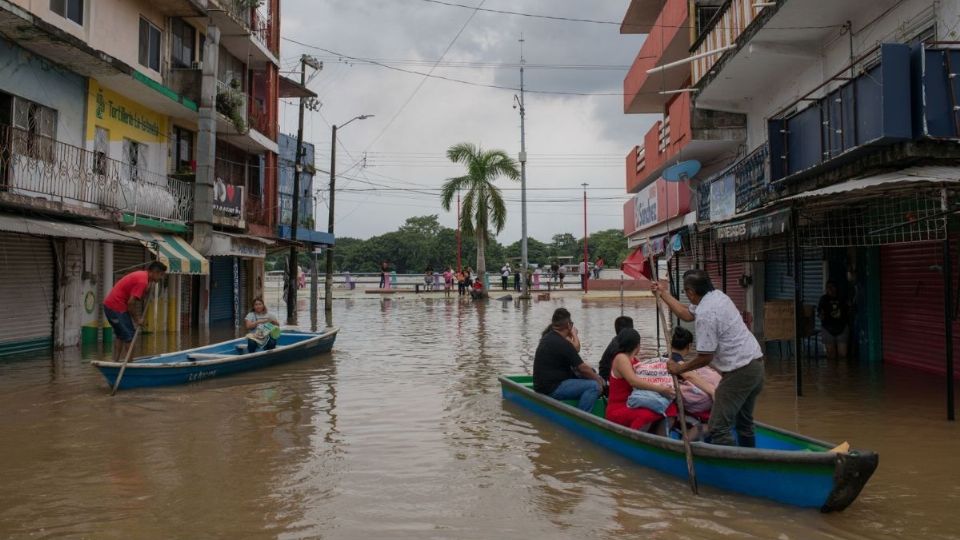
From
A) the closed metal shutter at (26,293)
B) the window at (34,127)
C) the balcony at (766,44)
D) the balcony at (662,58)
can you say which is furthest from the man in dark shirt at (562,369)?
the balcony at (662,58)

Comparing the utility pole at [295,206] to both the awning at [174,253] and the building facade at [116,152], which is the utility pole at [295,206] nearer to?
the building facade at [116,152]

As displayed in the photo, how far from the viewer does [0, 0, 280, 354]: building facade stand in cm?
1420

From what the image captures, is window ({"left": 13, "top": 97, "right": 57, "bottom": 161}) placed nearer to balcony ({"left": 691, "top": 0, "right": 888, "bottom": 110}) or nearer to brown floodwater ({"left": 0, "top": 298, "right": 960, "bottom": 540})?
brown floodwater ({"left": 0, "top": 298, "right": 960, "bottom": 540})

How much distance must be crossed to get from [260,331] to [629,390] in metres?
8.27

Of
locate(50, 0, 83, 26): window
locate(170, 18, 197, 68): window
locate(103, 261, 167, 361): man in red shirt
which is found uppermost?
locate(170, 18, 197, 68): window

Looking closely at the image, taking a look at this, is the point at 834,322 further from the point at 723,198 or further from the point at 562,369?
the point at 562,369

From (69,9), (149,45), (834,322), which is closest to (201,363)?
(69,9)

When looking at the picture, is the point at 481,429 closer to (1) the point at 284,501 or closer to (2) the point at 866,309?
(1) the point at 284,501

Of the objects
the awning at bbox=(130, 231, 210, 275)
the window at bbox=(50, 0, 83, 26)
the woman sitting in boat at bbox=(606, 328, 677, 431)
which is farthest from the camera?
the awning at bbox=(130, 231, 210, 275)

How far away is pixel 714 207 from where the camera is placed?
17.9 meters

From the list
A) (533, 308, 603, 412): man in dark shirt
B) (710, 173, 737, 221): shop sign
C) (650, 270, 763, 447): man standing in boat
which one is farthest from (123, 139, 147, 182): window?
(650, 270, 763, 447): man standing in boat

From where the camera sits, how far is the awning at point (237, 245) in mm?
20312

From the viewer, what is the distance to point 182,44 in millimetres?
20812

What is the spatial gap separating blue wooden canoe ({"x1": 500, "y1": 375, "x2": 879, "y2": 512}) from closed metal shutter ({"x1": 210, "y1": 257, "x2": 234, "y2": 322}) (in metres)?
19.9
